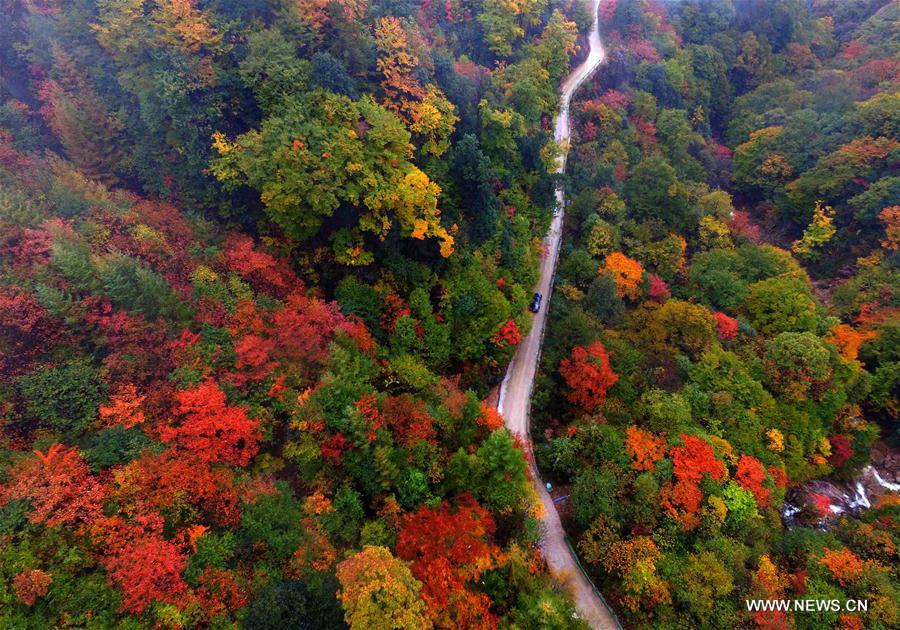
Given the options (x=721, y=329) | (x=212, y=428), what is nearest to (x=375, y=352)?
(x=212, y=428)

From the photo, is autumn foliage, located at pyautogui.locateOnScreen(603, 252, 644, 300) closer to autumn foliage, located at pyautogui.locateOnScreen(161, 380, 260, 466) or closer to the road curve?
the road curve

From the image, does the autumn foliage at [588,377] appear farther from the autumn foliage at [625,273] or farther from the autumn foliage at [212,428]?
the autumn foliage at [212,428]

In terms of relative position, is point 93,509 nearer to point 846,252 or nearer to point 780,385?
point 780,385

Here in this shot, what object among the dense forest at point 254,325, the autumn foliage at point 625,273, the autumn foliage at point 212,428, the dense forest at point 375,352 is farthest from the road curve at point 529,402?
the autumn foliage at point 212,428

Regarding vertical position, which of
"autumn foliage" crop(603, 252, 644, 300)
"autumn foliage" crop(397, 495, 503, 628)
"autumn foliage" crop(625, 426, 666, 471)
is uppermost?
"autumn foliage" crop(603, 252, 644, 300)

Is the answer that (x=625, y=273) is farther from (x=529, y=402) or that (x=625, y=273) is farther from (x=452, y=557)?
(x=452, y=557)

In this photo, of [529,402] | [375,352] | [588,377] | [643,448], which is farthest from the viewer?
[529,402]

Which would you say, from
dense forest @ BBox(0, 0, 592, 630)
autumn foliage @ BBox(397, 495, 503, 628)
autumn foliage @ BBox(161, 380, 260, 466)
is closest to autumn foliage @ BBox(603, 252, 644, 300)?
dense forest @ BBox(0, 0, 592, 630)
